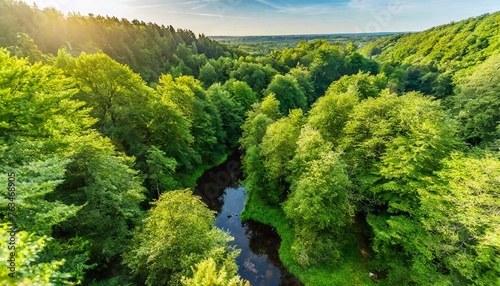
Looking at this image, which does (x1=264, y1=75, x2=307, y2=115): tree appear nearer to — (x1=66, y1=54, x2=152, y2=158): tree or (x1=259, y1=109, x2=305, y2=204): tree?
(x1=259, y1=109, x2=305, y2=204): tree

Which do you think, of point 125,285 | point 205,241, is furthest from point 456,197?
point 125,285

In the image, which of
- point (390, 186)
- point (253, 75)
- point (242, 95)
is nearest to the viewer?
point (390, 186)

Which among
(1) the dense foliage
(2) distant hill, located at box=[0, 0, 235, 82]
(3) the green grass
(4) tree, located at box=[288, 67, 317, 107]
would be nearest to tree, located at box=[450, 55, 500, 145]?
(1) the dense foliage

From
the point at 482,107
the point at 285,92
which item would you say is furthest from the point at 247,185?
the point at 285,92

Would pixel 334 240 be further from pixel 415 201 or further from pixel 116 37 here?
pixel 116 37

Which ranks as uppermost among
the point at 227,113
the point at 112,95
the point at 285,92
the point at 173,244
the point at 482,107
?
the point at 112,95

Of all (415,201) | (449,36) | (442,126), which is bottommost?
(415,201)

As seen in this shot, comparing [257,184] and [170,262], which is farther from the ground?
[170,262]

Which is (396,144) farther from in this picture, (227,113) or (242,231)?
(227,113)
